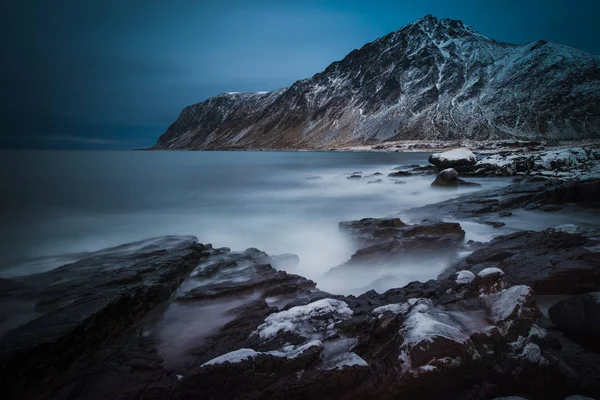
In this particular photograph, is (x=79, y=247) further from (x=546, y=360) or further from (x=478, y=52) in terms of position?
(x=478, y=52)

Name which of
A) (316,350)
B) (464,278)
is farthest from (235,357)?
(464,278)

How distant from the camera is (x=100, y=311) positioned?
4469 mm

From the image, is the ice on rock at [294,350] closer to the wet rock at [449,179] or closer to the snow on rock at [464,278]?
the snow on rock at [464,278]

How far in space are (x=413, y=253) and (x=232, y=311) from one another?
4.87 m

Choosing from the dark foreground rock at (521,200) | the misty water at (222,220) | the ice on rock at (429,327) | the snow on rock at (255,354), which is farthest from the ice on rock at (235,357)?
the dark foreground rock at (521,200)

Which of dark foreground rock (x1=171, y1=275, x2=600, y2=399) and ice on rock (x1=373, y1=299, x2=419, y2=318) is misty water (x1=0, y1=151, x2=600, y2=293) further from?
dark foreground rock (x1=171, y1=275, x2=600, y2=399)

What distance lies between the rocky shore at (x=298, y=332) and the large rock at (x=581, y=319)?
0.04 feet

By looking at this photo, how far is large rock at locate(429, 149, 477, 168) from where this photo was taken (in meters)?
27.3

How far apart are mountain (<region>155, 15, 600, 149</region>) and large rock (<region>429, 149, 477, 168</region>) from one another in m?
76.7

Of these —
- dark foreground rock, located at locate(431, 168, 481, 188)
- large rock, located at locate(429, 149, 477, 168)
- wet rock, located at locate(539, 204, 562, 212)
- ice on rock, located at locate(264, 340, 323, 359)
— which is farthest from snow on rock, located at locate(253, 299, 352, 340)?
large rock, located at locate(429, 149, 477, 168)

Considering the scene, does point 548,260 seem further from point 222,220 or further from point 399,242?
point 222,220

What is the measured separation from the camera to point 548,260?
555cm

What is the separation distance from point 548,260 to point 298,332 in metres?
4.66

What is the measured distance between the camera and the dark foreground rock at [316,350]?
10.5 feet
